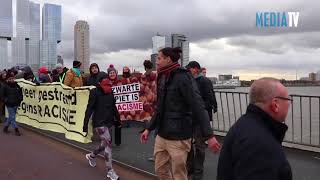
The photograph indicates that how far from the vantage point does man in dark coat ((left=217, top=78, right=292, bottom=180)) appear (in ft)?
8.65

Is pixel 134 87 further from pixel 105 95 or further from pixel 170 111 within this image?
pixel 170 111

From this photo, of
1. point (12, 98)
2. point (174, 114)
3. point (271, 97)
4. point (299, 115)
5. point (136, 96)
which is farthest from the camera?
point (136, 96)

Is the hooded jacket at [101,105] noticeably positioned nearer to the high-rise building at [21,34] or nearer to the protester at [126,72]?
the protester at [126,72]

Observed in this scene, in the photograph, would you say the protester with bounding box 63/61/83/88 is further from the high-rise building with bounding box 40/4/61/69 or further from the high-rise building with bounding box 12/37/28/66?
the high-rise building with bounding box 12/37/28/66

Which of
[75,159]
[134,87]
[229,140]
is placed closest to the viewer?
[229,140]

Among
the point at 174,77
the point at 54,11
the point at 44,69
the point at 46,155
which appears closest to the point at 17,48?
the point at 54,11

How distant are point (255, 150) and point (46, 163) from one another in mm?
7567

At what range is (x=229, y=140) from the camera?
287 centimetres

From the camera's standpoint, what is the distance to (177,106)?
5.46 meters

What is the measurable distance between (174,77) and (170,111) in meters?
0.39

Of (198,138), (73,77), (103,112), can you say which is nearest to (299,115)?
(198,138)

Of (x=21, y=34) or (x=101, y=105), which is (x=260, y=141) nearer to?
(x=101, y=105)

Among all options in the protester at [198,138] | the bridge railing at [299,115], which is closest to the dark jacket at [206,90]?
the protester at [198,138]

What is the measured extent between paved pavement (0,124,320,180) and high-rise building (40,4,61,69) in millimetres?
33549
